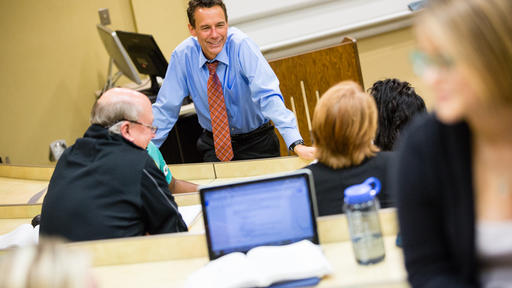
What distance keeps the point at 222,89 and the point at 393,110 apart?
1157mm

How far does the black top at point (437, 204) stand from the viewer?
3.68ft

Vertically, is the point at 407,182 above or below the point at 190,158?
above

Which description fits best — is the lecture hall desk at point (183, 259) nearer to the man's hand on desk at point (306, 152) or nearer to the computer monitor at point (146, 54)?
the man's hand on desk at point (306, 152)

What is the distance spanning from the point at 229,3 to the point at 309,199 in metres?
3.55

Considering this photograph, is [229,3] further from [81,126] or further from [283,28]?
[81,126]

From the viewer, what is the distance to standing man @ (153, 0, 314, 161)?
3340 mm

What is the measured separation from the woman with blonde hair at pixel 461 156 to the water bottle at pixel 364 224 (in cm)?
55

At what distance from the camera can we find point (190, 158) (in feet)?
14.8

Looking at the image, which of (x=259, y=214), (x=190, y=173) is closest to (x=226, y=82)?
(x=190, y=173)

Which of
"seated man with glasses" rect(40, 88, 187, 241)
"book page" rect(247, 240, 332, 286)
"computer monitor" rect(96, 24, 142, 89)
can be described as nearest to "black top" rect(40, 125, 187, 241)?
"seated man with glasses" rect(40, 88, 187, 241)

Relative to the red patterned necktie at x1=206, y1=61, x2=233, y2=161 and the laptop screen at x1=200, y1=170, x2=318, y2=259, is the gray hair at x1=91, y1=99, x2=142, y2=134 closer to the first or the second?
the laptop screen at x1=200, y1=170, x2=318, y2=259

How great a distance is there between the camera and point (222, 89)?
348 centimetres

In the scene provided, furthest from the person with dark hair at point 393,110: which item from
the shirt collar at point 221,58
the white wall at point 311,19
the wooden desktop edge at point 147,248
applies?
the white wall at point 311,19

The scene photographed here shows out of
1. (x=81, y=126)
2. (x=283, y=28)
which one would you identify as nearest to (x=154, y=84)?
(x=283, y=28)
